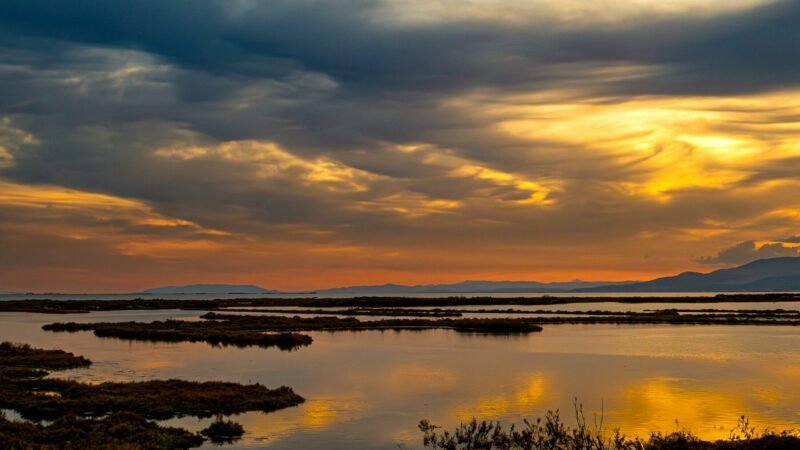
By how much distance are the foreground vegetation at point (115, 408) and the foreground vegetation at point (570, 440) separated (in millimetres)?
7869

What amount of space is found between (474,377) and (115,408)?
64.4 ft

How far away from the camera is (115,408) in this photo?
2958cm

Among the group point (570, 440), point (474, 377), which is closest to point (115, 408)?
point (570, 440)

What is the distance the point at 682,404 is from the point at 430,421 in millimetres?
12224

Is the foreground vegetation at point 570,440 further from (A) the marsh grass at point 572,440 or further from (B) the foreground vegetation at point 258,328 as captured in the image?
(B) the foreground vegetation at point 258,328

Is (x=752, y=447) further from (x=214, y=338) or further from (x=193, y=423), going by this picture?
(x=214, y=338)

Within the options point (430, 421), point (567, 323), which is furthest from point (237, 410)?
point (567, 323)

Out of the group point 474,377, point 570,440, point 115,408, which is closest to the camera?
point 570,440

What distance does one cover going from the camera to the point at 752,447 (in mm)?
21469

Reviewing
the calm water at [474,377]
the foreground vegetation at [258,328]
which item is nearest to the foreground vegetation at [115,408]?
the calm water at [474,377]

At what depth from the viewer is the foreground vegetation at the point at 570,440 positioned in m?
21.9

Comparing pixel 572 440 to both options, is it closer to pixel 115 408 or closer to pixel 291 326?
pixel 115 408

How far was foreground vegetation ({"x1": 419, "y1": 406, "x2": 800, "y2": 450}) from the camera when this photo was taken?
21.9 m

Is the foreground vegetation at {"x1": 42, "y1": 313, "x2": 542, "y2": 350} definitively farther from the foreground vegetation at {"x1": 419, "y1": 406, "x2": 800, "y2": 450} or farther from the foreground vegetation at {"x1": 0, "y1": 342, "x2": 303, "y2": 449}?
the foreground vegetation at {"x1": 419, "y1": 406, "x2": 800, "y2": 450}
